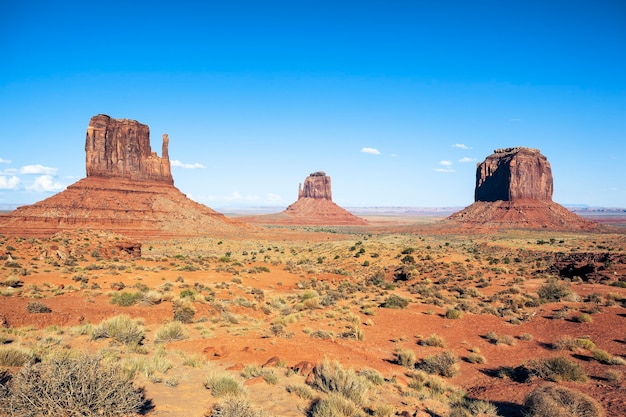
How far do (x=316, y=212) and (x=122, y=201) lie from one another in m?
108

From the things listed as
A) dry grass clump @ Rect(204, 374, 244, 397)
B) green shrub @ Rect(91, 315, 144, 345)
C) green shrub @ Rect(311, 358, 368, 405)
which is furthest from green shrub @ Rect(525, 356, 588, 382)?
green shrub @ Rect(91, 315, 144, 345)

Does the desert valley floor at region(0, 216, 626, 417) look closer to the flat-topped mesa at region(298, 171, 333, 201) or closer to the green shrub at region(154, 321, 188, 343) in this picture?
the green shrub at region(154, 321, 188, 343)

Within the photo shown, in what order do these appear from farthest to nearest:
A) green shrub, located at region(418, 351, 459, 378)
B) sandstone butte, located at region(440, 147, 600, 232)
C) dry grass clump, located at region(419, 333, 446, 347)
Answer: sandstone butte, located at region(440, 147, 600, 232)
dry grass clump, located at region(419, 333, 446, 347)
green shrub, located at region(418, 351, 459, 378)

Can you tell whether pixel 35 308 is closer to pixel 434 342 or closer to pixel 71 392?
pixel 71 392

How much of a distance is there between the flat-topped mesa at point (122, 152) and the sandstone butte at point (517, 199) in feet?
279

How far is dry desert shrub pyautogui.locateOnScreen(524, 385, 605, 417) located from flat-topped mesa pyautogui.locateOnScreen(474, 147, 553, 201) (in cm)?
12498

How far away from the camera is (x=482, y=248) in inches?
1905

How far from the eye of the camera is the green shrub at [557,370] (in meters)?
9.10

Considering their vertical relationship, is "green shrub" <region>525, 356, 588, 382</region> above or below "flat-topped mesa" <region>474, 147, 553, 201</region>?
below

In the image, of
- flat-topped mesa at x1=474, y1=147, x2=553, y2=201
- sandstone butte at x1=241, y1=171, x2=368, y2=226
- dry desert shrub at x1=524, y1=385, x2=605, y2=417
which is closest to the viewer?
dry desert shrub at x1=524, y1=385, x2=605, y2=417

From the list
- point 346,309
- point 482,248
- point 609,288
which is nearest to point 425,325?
point 346,309

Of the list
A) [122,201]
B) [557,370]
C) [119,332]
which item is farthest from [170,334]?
[122,201]

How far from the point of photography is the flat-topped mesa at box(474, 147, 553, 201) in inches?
4606

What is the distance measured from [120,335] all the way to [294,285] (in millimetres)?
15731
